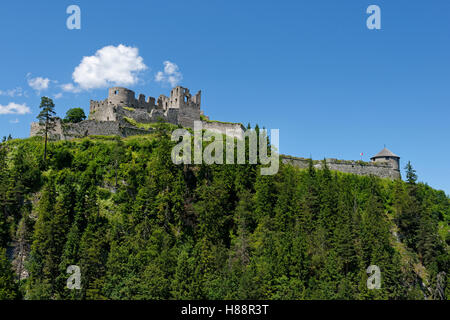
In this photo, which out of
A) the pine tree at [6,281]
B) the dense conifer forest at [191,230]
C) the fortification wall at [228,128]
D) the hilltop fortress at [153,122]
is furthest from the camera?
the fortification wall at [228,128]

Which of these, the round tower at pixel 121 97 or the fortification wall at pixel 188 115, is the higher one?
the round tower at pixel 121 97

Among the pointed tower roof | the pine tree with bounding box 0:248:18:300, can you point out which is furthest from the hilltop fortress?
the pine tree with bounding box 0:248:18:300

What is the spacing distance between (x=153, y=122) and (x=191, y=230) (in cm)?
3641

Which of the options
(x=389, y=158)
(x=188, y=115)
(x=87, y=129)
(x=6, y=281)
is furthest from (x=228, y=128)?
(x=6, y=281)

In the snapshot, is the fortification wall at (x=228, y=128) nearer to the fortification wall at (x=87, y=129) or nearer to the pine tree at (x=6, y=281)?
the fortification wall at (x=87, y=129)

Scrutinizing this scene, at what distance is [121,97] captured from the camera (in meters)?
100

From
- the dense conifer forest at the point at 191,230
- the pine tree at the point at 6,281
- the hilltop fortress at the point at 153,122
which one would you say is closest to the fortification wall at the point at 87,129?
the hilltop fortress at the point at 153,122

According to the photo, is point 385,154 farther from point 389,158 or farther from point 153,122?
point 153,122

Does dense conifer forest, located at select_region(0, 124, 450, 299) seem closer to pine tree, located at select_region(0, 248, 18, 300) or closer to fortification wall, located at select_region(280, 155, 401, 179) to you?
pine tree, located at select_region(0, 248, 18, 300)

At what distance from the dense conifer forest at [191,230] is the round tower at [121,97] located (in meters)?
21.6

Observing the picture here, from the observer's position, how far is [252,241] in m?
60.3

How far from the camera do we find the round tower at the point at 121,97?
100m

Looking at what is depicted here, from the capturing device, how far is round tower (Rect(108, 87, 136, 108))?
329ft
